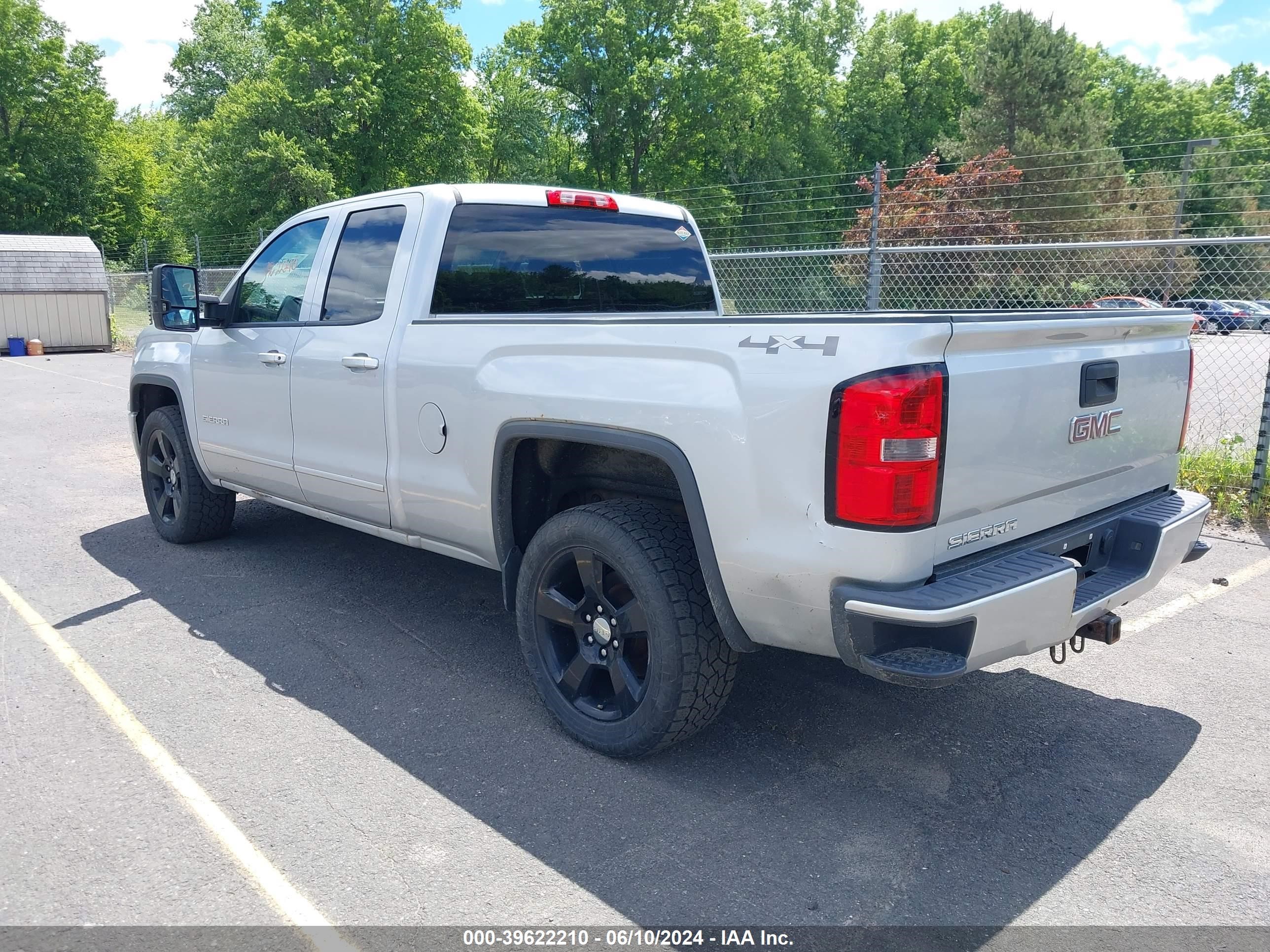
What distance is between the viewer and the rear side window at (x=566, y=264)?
13.8 ft

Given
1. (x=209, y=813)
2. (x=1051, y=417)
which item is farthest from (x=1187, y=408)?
(x=209, y=813)

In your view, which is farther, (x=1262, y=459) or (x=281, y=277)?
(x=1262, y=459)

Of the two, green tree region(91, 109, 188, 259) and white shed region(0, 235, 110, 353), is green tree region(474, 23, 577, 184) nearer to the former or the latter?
green tree region(91, 109, 188, 259)

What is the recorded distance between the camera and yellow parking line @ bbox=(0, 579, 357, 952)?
98.3 inches

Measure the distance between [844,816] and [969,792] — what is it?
0.47m

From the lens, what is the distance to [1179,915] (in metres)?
2.54

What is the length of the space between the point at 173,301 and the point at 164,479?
1409mm

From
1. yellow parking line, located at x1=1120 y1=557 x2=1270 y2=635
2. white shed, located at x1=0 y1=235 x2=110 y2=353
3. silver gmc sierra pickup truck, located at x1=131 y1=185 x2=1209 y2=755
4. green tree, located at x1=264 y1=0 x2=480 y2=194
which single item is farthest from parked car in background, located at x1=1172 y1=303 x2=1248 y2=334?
green tree, located at x1=264 y1=0 x2=480 y2=194

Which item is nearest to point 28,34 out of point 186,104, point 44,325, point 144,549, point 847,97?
point 186,104

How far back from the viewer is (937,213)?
1164 cm

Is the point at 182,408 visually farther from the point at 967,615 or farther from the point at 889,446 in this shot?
the point at 967,615

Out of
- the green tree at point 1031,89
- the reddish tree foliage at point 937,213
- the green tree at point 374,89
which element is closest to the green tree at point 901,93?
the green tree at point 1031,89

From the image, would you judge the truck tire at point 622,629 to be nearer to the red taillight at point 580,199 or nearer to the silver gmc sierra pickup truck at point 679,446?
the silver gmc sierra pickup truck at point 679,446

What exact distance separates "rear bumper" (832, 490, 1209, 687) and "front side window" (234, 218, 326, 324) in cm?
335
